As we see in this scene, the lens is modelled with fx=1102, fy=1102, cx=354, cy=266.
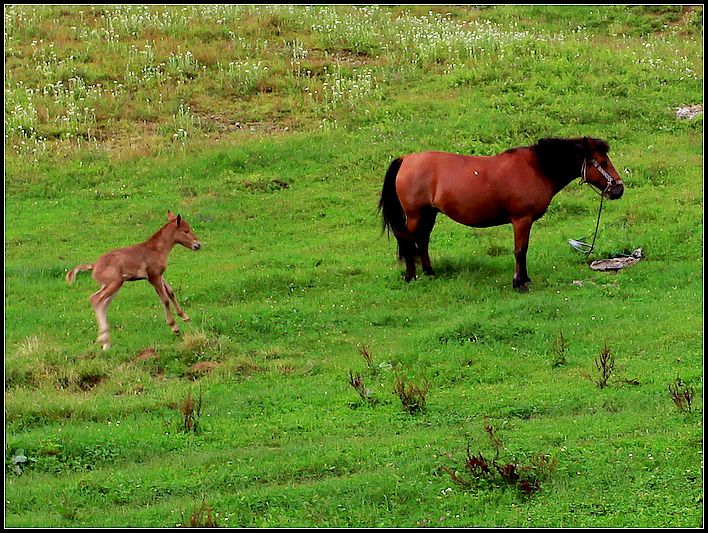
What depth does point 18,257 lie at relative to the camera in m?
19.5

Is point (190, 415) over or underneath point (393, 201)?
underneath

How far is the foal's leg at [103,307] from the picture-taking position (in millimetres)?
14414

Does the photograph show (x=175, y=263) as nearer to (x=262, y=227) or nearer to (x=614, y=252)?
(x=262, y=227)

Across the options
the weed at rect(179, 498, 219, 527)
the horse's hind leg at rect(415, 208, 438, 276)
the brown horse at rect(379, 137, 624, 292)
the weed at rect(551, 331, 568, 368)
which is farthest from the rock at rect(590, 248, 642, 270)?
the weed at rect(179, 498, 219, 527)

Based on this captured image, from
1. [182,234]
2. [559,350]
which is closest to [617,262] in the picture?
[559,350]

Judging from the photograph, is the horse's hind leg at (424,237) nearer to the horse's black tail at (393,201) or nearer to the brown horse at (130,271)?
the horse's black tail at (393,201)

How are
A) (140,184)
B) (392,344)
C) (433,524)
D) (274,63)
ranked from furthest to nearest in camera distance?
(274,63), (140,184), (392,344), (433,524)

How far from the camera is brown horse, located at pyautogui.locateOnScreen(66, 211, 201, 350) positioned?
14594 millimetres

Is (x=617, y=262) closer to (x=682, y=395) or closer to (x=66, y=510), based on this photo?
(x=682, y=395)

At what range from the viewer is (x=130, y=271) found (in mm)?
14844

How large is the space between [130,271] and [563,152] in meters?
6.91

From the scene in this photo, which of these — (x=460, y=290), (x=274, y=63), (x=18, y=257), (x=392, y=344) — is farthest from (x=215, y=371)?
(x=274, y=63)

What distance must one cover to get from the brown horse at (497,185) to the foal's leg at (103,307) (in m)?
4.92

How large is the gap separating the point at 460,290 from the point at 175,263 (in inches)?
204
